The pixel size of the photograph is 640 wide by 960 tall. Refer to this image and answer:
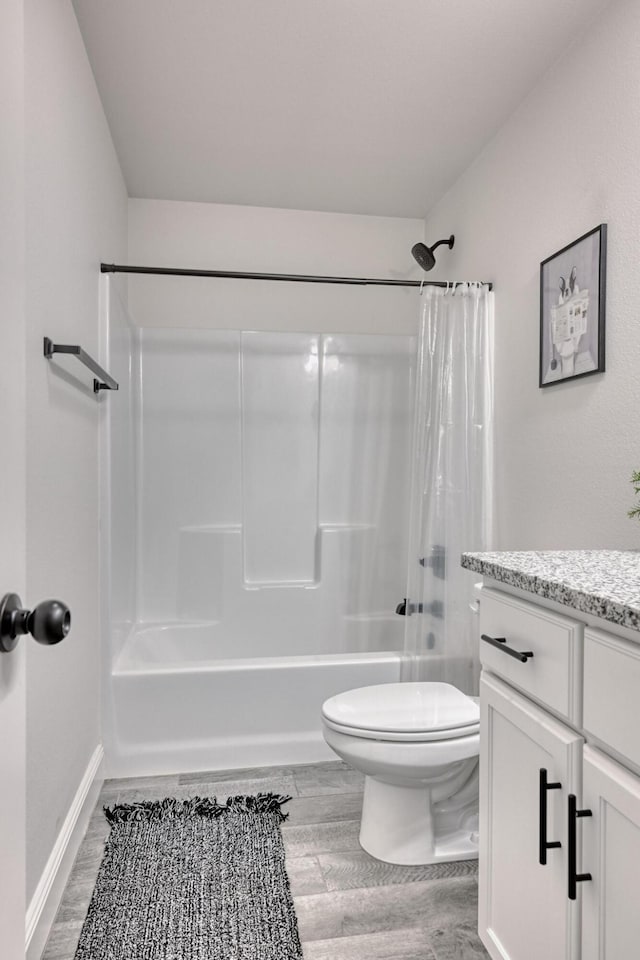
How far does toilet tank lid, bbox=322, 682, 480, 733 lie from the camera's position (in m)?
1.76

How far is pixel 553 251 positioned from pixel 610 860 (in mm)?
1709

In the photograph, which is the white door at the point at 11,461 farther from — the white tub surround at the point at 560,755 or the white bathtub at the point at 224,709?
the white bathtub at the point at 224,709

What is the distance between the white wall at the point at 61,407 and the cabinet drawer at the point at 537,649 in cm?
104

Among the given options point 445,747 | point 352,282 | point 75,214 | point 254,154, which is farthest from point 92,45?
point 445,747

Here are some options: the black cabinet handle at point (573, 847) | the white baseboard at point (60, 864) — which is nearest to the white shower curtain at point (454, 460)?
the white baseboard at point (60, 864)

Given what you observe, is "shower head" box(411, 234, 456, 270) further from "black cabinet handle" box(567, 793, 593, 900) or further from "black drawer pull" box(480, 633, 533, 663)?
"black cabinet handle" box(567, 793, 593, 900)

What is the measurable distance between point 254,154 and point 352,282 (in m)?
0.68

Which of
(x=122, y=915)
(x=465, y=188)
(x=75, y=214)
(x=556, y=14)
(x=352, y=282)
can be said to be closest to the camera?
(x=122, y=915)

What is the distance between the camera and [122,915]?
1559 mm

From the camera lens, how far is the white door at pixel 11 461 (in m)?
0.67

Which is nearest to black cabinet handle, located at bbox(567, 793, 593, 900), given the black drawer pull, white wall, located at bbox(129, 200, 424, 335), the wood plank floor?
the black drawer pull

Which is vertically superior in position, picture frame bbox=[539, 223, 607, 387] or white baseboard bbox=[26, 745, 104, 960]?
picture frame bbox=[539, 223, 607, 387]

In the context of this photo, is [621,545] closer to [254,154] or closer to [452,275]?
[452,275]

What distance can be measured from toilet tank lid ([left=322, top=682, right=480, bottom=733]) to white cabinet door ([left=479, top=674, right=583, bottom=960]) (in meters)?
0.42
